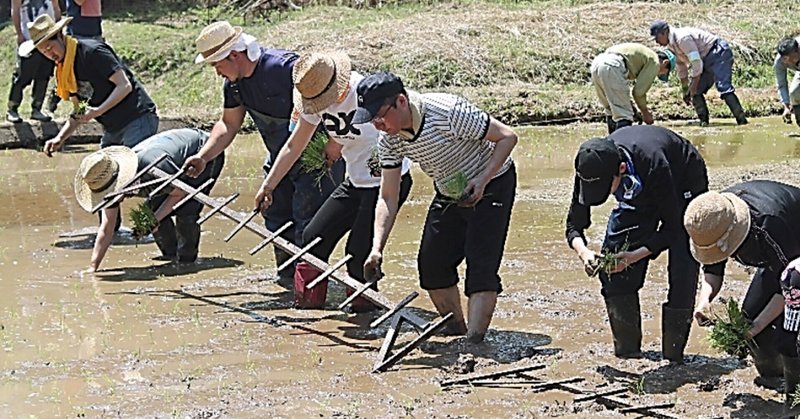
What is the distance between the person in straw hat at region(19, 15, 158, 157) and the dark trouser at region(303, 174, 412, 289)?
100 inches

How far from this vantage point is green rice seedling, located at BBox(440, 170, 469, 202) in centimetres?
650

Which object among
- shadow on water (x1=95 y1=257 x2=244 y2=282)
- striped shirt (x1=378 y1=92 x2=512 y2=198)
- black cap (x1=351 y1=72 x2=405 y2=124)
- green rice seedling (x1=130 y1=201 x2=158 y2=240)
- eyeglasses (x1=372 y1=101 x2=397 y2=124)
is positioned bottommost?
shadow on water (x1=95 y1=257 x2=244 y2=282)

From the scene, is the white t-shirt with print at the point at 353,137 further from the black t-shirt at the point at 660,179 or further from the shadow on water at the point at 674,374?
the shadow on water at the point at 674,374

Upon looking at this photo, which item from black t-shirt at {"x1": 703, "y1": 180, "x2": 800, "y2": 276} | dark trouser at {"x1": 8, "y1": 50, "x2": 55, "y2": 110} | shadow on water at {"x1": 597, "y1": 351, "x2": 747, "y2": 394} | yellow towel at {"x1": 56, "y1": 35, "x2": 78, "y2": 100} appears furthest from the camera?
dark trouser at {"x1": 8, "y1": 50, "x2": 55, "y2": 110}

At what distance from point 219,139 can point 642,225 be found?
329cm

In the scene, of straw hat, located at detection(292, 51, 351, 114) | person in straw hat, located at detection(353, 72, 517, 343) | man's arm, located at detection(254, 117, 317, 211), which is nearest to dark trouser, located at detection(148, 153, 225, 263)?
man's arm, located at detection(254, 117, 317, 211)

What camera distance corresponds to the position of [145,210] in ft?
29.4

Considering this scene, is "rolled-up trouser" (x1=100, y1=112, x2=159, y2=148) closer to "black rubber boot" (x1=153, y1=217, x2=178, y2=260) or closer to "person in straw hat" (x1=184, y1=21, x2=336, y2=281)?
"black rubber boot" (x1=153, y1=217, x2=178, y2=260)

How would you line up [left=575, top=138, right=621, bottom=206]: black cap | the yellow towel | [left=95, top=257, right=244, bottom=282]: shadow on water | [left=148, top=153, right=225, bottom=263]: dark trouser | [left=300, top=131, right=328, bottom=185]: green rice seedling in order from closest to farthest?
[left=575, top=138, right=621, bottom=206]: black cap → [left=300, top=131, right=328, bottom=185]: green rice seedling → [left=95, top=257, right=244, bottom=282]: shadow on water → [left=148, top=153, right=225, bottom=263]: dark trouser → the yellow towel

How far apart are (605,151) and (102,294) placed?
12.9ft

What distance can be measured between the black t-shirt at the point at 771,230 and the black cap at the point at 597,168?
56cm

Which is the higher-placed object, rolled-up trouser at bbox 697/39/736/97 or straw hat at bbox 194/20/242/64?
straw hat at bbox 194/20/242/64

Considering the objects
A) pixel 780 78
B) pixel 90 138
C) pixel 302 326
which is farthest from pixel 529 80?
pixel 302 326

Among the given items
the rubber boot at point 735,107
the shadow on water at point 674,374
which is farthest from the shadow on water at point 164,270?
the rubber boot at point 735,107
